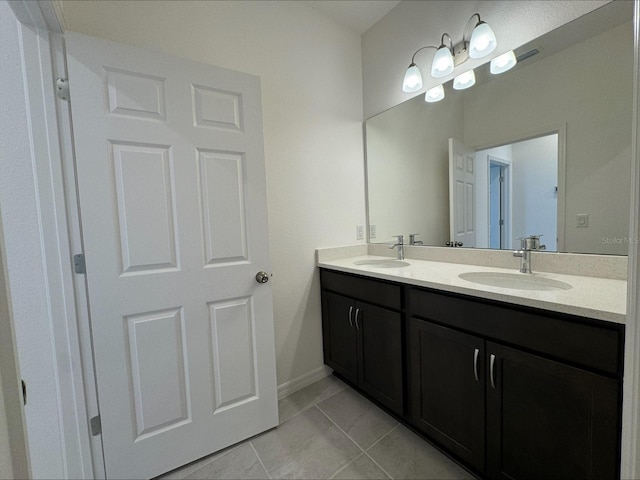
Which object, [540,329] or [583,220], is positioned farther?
[583,220]

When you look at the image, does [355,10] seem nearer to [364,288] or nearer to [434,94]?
[434,94]

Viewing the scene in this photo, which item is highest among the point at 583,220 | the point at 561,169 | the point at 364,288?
the point at 561,169

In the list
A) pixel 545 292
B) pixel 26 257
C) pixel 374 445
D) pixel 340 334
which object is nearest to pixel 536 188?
pixel 545 292

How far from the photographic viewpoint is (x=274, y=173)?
1779 mm

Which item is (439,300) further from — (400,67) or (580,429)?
(400,67)

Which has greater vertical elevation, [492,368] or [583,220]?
[583,220]

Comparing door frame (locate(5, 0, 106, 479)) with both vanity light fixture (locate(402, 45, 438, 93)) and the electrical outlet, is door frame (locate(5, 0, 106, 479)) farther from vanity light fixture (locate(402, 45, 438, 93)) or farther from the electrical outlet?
the electrical outlet

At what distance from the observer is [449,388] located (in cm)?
121

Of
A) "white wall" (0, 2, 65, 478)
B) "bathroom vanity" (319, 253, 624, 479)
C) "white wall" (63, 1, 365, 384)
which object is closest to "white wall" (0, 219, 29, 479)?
"white wall" (0, 2, 65, 478)

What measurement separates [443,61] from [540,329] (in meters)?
1.51

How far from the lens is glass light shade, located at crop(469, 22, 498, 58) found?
1396mm

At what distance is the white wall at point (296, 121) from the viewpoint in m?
1.55

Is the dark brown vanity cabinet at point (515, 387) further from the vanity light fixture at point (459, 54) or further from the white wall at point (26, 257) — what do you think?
the white wall at point (26, 257)

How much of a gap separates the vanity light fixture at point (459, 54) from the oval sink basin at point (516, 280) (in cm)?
109
